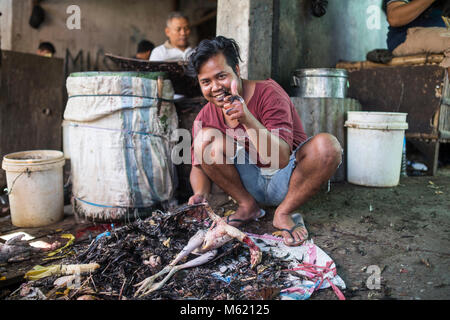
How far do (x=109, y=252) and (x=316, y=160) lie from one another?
135cm

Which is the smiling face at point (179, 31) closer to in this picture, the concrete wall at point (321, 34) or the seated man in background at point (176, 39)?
the seated man in background at point (176, 39)

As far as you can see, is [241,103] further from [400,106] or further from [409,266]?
[400,106]

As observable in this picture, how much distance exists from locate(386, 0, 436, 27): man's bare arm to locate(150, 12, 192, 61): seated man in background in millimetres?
2457

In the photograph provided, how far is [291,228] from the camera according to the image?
7.35ft

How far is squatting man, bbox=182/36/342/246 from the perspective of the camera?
203 cm

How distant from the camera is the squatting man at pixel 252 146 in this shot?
2.03 m

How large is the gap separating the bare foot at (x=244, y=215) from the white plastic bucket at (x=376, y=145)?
144cm

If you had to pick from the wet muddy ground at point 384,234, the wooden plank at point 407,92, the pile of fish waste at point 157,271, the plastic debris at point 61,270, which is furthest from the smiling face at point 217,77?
the wooden plank at point 407,92

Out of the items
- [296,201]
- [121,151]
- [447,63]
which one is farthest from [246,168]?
[447,63]

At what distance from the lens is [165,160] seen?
2.97m

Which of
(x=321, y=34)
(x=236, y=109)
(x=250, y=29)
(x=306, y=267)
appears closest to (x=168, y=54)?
(x=250, y=29)

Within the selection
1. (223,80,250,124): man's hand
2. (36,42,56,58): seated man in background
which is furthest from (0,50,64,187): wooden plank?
(223,80,250,124): man's hand

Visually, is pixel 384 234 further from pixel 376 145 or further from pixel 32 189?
pixel 32 189

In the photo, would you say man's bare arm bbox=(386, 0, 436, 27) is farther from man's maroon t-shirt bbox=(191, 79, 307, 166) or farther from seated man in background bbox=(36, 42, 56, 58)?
seated man in background bbox=(36, 42, 56, 58)
